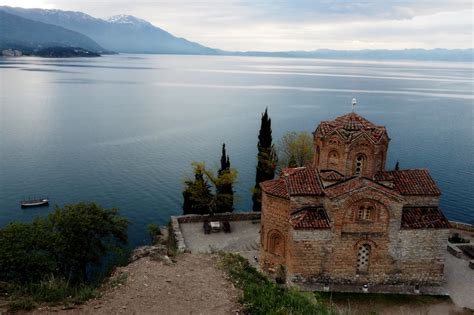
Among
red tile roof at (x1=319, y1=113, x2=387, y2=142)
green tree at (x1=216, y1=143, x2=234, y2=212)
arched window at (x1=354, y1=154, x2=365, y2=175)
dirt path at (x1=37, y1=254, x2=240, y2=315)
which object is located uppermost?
red tile roof at (x1=319, y1=113, x2=387, y2=142)

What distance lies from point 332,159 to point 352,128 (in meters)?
1.99

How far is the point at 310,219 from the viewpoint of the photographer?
71.2 ft

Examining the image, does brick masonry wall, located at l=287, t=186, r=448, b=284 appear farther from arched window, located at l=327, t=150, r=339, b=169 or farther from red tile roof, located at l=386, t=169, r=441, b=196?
arched window, located at l=327, t=150, r=339, b=169

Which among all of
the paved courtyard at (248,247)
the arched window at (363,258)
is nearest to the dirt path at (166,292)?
the paved courtyard at (248,247)

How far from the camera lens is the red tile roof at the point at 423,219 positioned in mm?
22062

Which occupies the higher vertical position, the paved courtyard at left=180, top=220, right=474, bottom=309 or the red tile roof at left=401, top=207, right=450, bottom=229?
the red tile roof at left=401, top=207, right=450, bottom=229

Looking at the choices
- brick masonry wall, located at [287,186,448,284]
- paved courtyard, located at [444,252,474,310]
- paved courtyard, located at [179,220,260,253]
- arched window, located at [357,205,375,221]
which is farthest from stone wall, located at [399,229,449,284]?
paved courtyard, located at [179,220,260,253]

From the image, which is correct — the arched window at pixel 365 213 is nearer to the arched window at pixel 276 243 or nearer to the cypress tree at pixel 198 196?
the arched window at pixel 276 243

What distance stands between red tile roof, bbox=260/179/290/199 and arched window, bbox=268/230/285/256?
2182mm

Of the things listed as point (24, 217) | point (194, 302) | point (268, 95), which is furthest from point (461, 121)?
point (194, 302)

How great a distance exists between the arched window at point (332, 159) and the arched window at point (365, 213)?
312 cm

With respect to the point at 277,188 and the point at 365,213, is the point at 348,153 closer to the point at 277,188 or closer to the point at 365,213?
the point at 365,213

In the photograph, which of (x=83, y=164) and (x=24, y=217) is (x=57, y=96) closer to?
(x=83, y=164)

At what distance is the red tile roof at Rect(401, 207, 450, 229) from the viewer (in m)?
22.1
